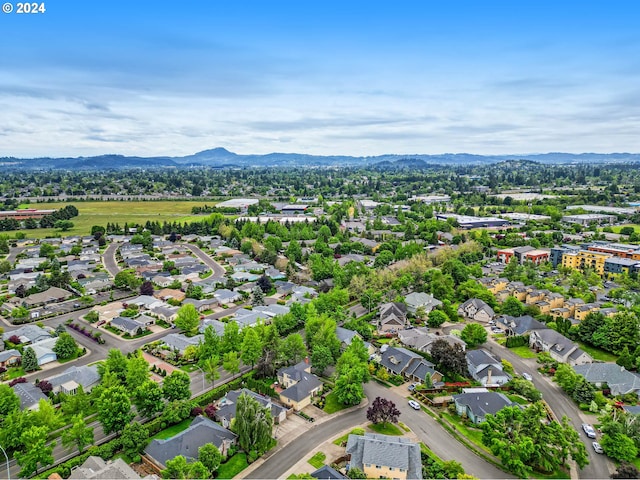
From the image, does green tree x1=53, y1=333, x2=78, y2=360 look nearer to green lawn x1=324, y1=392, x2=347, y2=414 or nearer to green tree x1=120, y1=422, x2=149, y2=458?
green tree x1=120, y1=422, x2=149, y2=458

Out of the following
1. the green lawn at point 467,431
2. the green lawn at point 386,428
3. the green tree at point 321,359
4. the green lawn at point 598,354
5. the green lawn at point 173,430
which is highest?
the green tree at point 321,359

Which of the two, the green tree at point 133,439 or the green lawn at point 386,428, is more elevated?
the green tree at point 133,439

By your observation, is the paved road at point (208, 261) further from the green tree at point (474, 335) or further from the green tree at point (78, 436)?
the green tree at point (78, 436)

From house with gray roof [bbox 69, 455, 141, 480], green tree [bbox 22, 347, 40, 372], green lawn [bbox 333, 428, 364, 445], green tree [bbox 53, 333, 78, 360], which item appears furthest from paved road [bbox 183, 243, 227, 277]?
house with gray roof [bbox 69, 455, 141, 480]

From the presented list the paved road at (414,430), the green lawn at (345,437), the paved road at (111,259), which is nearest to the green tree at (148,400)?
the paved road at (414,430)

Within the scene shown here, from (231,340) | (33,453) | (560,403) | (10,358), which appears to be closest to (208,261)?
(10,358)

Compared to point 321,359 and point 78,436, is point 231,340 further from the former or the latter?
point 78,436

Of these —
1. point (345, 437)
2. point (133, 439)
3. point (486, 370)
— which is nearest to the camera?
point (133, 439)
